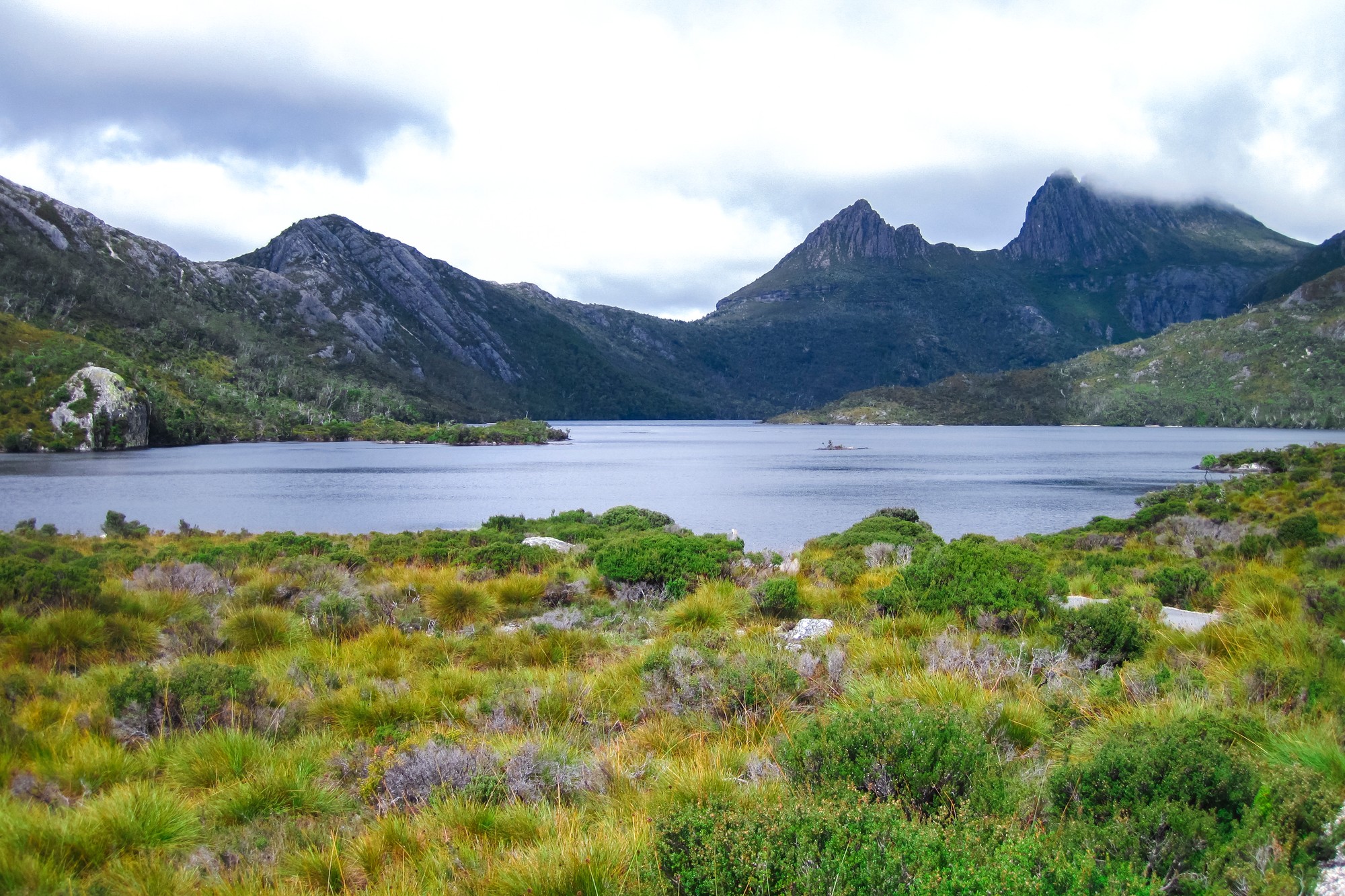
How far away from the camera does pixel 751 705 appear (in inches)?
237

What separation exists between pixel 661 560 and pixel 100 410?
120 meters

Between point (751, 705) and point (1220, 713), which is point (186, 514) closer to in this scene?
point (751, 705)

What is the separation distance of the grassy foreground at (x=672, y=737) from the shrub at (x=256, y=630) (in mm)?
40

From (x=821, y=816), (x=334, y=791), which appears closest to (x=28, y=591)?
(x=334, y=791)

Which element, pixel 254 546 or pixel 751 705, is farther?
pixel 254 546

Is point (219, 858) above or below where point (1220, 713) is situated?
below

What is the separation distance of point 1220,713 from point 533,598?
9.30m

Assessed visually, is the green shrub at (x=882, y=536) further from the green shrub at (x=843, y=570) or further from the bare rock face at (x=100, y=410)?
the bare rock face at (x=100, y=410)

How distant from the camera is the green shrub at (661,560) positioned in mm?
12898

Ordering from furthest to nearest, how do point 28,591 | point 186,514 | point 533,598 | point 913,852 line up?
point 186,514 → point 533,598 → point 28,591 → point 913,852

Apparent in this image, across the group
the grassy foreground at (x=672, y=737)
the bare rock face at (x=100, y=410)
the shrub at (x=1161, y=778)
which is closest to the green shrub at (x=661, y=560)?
the grassy foreground at (x=672, y=737)

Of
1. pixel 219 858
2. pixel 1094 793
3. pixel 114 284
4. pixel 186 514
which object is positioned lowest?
pixel 186 514

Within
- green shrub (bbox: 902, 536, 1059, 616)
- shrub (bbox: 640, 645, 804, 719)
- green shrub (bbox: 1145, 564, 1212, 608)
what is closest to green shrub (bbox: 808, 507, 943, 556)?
green shrub (bbox: 1145, 564, 1212, 608)

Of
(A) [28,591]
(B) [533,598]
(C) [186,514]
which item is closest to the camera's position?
(A) [28,591]
